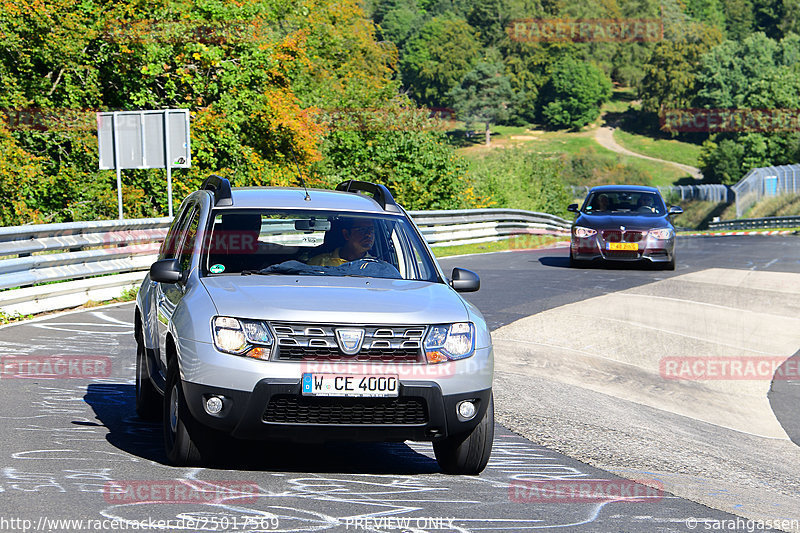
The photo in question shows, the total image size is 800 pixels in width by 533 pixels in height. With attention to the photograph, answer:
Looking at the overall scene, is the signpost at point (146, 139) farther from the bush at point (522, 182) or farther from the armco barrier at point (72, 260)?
the bush at point (522, 182)

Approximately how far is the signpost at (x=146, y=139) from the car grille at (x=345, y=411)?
53.2 ft

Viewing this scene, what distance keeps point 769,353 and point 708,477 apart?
25.6 feet

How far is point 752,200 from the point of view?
8244 centimetres

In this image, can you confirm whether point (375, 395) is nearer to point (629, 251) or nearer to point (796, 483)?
point (796, 483)

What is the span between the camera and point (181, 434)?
619 centimetres

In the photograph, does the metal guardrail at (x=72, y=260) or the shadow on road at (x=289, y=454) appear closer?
the shadow on road at (x=289, y=454)

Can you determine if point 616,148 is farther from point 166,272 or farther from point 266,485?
point 266,485

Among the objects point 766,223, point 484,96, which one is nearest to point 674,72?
point 484,96

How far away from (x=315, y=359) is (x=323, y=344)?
9cm

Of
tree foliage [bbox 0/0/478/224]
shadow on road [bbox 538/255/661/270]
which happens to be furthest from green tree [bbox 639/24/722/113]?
shadow on road [bbox 538/255/661/270]

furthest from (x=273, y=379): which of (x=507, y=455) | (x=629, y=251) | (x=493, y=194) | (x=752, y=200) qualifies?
(x=752, y=200)

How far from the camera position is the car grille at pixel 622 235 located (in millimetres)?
22391

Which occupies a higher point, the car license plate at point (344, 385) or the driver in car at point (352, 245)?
the driver in car at point (352, 245)

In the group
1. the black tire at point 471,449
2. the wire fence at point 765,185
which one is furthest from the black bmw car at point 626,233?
the wire fence at point 765,185
